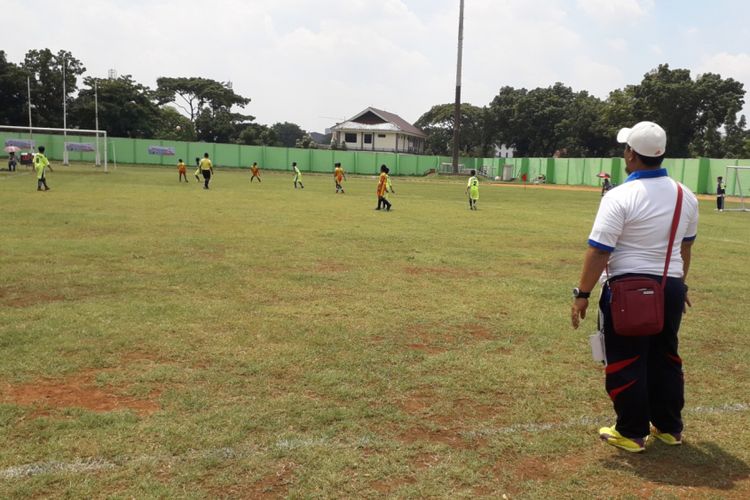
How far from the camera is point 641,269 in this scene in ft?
11.8

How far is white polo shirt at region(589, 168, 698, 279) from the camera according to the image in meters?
3.52

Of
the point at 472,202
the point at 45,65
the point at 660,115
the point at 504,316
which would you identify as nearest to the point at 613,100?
the point at 660,115

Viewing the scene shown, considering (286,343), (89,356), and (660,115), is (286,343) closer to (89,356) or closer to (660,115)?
(89,356)

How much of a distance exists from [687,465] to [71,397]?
13.4ft

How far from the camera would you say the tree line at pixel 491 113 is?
53375 mm

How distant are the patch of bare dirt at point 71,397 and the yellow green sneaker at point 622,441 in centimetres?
297

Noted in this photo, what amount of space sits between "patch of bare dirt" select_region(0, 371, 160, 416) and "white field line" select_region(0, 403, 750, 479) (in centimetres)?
70

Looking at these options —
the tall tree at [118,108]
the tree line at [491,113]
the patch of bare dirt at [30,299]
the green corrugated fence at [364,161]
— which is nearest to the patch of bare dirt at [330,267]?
the patch of bare dirt at [30,299]

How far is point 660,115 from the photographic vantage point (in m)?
53.9

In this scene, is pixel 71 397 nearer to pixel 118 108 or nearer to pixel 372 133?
pixel 118 108

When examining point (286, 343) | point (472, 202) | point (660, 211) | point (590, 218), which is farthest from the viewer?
point (472, 202)

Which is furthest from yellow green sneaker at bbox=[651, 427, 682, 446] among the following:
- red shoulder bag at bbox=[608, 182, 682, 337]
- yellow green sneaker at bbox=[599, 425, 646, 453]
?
red shoulder bag at bbox=[608, 182, 682, 337]

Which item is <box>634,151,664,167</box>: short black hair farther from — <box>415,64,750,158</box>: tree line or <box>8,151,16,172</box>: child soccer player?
<box>415,64,750,158</box>: tree line

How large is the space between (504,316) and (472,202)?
1624 centimetres
